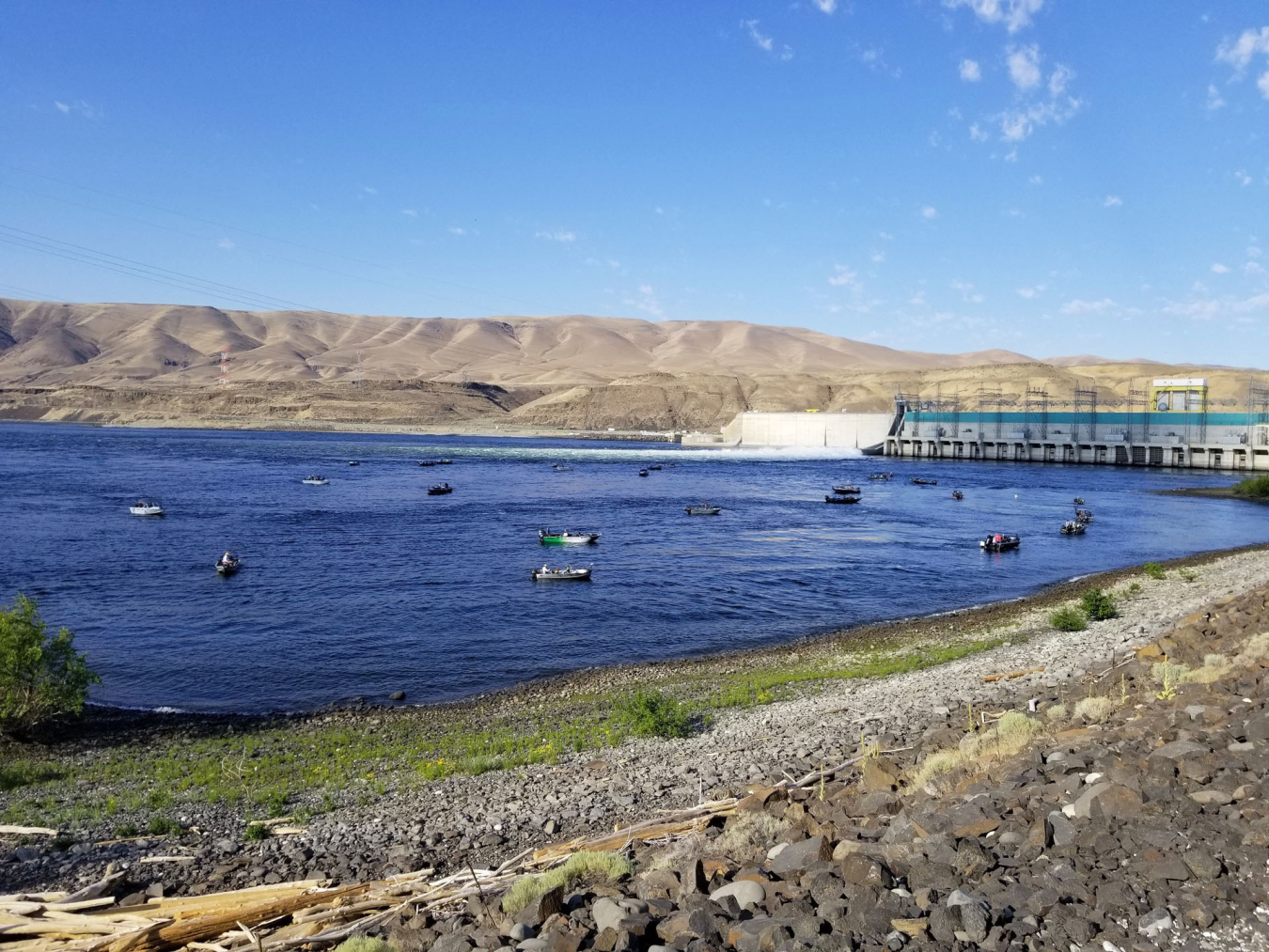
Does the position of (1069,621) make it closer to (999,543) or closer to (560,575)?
(560,575)

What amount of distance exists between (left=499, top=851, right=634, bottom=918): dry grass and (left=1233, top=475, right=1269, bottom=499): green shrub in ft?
281

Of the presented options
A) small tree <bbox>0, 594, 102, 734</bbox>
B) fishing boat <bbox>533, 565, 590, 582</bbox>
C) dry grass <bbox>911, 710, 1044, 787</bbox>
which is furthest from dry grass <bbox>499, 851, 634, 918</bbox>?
fishing boat <bbox>533, 565, 590, 582</bbox>

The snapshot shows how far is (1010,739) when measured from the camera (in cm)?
1102

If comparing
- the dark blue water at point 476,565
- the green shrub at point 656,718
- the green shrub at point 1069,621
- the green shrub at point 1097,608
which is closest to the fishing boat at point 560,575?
the dark blue water at point 476,565

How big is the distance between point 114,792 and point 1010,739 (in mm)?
13540

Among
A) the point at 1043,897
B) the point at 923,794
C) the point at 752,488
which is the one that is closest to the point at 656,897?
the point at 1043,897

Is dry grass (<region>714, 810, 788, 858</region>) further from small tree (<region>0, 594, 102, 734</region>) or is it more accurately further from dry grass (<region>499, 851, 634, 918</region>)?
small tree (<region>0, 594, 102, 734</region>)

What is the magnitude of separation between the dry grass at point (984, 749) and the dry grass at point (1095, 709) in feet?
2.01

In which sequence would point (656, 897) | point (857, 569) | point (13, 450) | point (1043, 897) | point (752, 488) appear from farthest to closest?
point (13, 450)
point (752, 488)
point (857, 569)
point (656, 897)
point (1043, 897)

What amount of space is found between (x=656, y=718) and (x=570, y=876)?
852cm

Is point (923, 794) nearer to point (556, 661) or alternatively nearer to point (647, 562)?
point (556, 661)

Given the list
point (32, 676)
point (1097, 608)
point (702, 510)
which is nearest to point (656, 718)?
point (32, 676)

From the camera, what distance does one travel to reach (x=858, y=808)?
30.9ft

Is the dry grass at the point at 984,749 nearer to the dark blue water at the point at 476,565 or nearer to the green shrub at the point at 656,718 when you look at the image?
the green shrub at the point at 656,718
